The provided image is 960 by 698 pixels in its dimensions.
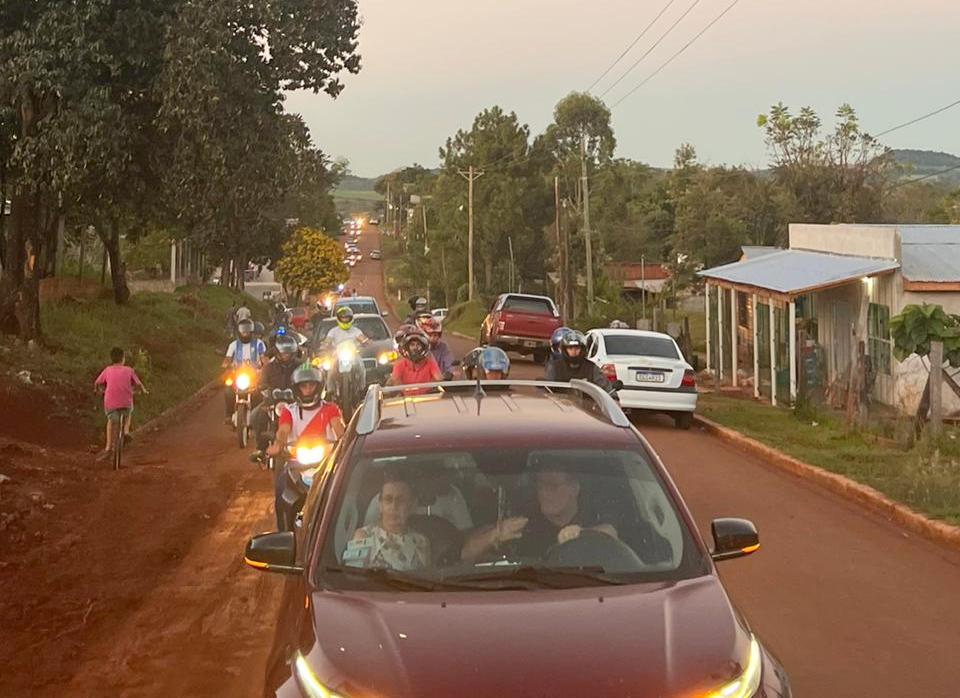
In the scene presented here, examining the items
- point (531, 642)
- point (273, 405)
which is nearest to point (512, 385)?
point (531, 642)

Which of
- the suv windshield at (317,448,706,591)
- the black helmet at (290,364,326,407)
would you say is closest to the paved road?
the suv windshield at (317,448,706,591)

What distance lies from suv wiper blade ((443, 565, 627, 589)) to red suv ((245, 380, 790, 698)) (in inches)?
0.4

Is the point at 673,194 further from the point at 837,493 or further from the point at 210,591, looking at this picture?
the point at 210,591

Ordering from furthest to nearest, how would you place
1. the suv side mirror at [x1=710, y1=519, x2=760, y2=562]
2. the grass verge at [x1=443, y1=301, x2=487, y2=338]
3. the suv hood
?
the grass verge at [x1=443, y1=301, x2=487, y2=338] → the suv side mirror at [x1=710, y1=519, x2=760, y2=562] → the suv hood

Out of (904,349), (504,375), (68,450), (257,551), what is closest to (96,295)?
(68,450)

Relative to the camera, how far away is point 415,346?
1243 cm

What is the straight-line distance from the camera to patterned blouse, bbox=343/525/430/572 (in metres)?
5.05

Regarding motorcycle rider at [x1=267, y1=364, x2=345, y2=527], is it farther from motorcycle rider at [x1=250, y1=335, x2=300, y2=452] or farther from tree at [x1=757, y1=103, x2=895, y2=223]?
tree at [x1=757, y1=103, x2=895, y2=223]

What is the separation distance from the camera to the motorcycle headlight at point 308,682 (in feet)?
13.3

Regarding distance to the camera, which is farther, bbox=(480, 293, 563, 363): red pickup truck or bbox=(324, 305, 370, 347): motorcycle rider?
bbox=(480, 293, 563, 363): red pickup truck

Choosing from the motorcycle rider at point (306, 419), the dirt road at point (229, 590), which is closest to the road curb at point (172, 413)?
the dirt road at point (229, 590)

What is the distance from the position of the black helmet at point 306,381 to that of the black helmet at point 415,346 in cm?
269

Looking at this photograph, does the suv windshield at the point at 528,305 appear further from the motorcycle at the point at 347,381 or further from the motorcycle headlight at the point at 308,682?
the motorcycle headlight at the point at 308,682

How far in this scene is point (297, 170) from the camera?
2367 cm
